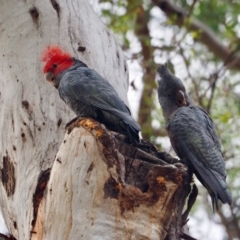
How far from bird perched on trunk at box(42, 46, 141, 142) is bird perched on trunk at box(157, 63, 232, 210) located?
560 mm

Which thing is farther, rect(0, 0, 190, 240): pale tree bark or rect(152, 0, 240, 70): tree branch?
rect(152, 0, 240, 70): tree branch

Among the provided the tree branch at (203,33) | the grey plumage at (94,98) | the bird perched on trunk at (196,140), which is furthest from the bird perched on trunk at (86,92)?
the tree branch at (203,33)

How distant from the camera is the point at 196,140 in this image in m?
3.27

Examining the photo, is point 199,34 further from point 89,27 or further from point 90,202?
point 90,202

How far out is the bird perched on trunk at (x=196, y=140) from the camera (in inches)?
119

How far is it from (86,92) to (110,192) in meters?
0.81

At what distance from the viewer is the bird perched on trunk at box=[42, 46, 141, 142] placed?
9.03 feet

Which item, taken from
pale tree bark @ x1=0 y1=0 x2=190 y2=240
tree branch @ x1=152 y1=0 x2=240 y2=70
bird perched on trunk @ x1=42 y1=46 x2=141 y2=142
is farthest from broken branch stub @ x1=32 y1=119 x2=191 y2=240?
tree branch @ x1=152 y1=0 x2=240 y2=70

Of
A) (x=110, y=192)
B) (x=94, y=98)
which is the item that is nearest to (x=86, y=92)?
(x=94, y=98)

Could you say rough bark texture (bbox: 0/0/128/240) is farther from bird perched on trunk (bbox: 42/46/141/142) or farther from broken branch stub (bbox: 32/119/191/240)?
broken branch stub (bbox: 32/119/191/240)

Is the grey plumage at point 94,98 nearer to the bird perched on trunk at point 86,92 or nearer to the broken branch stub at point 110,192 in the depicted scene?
the bird perched on trunk at point 86,92

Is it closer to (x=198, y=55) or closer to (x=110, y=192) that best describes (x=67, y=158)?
(x=110, y=192)

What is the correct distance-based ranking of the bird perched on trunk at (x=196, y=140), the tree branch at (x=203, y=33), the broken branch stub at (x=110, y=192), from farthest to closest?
the tree branch at (x=203, y=33) < the bird perched on trunk at (x=196, y=140) < the broken branch stub at (x=110, y=192)

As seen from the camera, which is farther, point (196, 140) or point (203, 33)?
→ point (203, 33)
